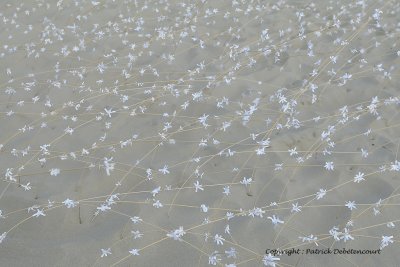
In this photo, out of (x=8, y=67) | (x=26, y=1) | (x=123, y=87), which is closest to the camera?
(x=123, y=87)

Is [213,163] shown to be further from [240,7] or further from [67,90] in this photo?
[240,7]

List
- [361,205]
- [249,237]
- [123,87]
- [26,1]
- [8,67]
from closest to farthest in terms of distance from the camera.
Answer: [249,237]
[361,205]
[123,87]
[8,67]
[26,1]

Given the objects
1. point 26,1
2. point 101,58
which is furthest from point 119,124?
point 26,1

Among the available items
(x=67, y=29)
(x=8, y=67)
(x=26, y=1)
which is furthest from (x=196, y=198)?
(x=26, y=1)

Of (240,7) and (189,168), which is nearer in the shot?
(189,168)

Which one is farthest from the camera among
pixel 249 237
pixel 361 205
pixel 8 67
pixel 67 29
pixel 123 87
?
pixel 67 29

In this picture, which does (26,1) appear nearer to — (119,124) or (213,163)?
(119,124)
